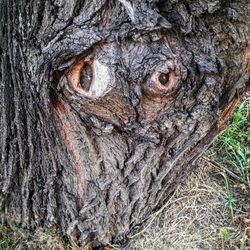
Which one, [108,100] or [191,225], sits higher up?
[108,100]

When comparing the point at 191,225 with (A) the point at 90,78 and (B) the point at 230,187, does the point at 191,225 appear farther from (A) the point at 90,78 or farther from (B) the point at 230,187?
(A) the point at 90,78

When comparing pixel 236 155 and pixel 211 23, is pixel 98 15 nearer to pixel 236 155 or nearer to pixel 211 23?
pixel 211 23

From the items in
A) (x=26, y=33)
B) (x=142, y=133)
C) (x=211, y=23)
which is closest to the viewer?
(x=211, y=23)

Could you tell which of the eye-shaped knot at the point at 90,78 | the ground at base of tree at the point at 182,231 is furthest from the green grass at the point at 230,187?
the eye-shaped knot at the point at 90,78

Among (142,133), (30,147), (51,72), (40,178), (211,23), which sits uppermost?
(211,23)

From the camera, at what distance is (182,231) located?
2164 millimetres

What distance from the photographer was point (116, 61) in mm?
1526

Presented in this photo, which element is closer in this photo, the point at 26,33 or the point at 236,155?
the point at 26,33

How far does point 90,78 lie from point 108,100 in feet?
0.33

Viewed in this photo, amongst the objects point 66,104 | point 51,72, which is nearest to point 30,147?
point 66,104

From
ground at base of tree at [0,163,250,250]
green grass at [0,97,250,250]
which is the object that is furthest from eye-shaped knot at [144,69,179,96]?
green grass at [0,97,250,250]

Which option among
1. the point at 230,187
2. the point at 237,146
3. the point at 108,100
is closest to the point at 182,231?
the point at 230,187

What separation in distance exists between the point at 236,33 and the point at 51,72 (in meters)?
0.65

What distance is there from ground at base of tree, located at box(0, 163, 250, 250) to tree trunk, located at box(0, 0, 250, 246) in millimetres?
67
